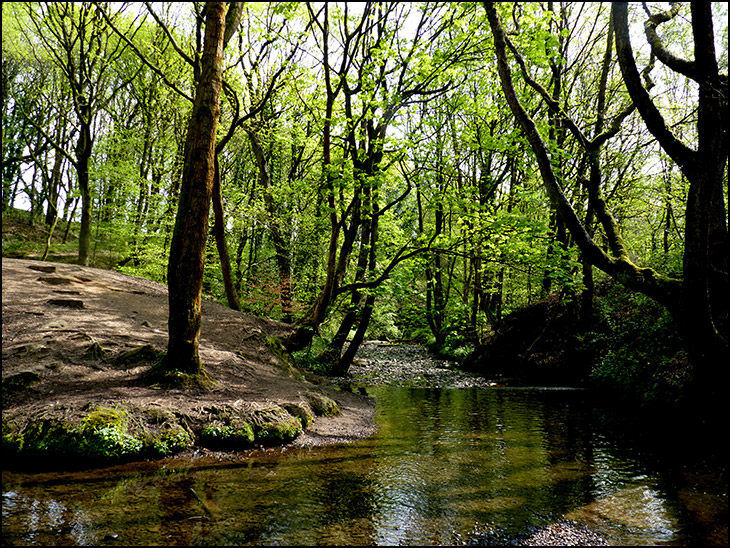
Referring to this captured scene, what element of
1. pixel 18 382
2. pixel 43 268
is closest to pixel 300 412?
A: pixel 18 382

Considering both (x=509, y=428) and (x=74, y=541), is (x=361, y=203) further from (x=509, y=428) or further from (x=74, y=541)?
(x=74, y=541)

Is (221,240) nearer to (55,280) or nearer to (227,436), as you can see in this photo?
(55,280)

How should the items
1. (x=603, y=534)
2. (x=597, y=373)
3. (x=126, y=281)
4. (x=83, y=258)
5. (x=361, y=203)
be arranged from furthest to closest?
1. (x=83, y=258)
2. (x=361, y=203)
3. (x=597, y=373)
4. (x=126, y=281)
5. (x=603, y=534)

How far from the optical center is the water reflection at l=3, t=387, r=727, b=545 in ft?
12.0

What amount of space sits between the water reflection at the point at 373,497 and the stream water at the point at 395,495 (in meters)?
0.02

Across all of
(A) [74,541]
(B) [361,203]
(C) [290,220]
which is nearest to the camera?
(A) [74,541]

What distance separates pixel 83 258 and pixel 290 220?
8.08 m

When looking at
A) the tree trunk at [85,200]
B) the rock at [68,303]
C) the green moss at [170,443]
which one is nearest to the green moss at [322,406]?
the green moss at [170,443]

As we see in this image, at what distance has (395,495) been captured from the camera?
473 centimetres

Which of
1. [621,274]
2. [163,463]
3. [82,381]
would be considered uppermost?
[621,274]

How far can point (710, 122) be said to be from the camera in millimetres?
6500

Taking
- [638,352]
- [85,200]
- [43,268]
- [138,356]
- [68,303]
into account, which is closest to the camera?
[138,356]

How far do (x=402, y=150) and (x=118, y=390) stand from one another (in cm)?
911

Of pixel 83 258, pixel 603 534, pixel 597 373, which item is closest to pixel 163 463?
pixel 603 534
